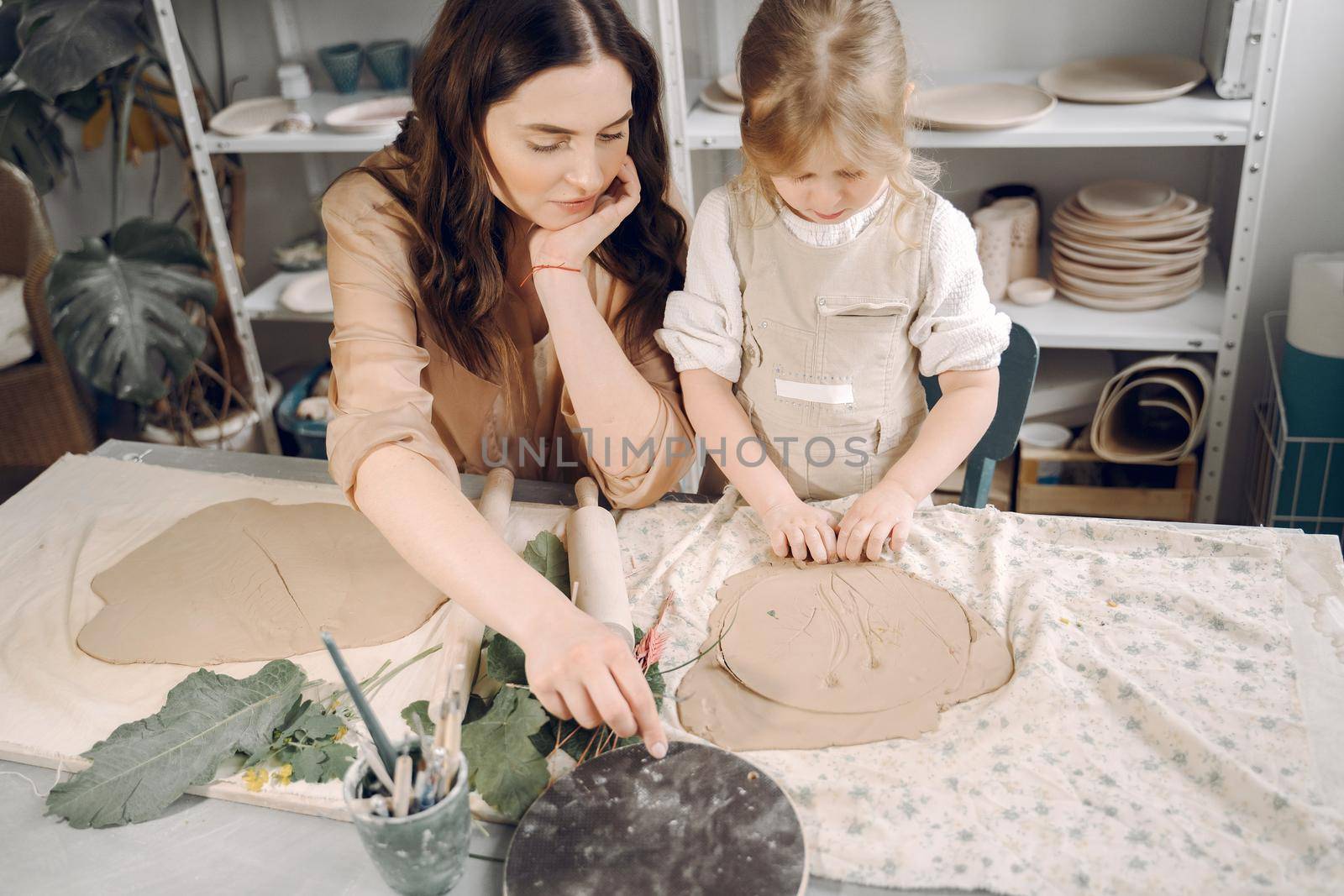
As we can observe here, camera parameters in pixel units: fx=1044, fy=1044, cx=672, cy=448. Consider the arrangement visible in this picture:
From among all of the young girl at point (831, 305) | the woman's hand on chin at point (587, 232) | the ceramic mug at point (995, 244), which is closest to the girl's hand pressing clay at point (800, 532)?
the young girl at point (831, 305)

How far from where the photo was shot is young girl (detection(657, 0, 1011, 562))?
1065mm

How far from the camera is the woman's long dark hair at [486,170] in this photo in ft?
3.60

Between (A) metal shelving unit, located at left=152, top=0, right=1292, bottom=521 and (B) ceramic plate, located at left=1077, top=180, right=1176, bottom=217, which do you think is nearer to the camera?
(A) metal shelving unit, located at left=152, top=0, right=1292, bottom=521

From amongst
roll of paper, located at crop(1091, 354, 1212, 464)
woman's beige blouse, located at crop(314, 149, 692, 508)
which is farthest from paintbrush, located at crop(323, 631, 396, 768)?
roll of paper, located at crop(1091, 354, 1212, 464)

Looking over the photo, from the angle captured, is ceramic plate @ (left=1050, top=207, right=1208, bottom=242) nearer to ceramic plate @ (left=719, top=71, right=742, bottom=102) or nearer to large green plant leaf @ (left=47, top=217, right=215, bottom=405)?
ceramic plate @ (left=719, top=71, right=742, bottom=102)

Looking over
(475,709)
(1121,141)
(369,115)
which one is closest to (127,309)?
(369,115)

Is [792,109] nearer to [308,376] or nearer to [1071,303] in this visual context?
[1071,303]

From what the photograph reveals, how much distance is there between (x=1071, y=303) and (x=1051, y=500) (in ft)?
1.34

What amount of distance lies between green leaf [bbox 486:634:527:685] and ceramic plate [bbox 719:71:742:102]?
1.40m

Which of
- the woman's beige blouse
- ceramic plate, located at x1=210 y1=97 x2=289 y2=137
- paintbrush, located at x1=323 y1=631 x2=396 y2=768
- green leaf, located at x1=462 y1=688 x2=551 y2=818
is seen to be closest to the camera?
paintbrush, located at x1=323 y1=631 x2=396 y2=768

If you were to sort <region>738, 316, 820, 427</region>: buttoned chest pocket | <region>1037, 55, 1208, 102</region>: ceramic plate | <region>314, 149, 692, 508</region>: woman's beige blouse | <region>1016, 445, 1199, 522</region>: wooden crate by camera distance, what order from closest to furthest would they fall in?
<region>314, 149, 692, 508</region>: woman's beige blouse < <region>738, 316, 820, 427</region>: buttoned chest pocket < <region>1037, 55, 1208, 102</region>: ceramic plate < <region>1016, 445, 1199, 522</region>: wooden crate

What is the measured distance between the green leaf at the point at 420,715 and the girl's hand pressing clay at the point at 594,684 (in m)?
0.10

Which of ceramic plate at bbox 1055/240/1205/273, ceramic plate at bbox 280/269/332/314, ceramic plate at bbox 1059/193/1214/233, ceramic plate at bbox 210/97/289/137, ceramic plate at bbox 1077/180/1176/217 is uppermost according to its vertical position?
ceramic plate at bbox 210/97/289/137

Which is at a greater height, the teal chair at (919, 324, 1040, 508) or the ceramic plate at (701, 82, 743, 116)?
→ the ceramic plate at (701, 82, 743, 116)
